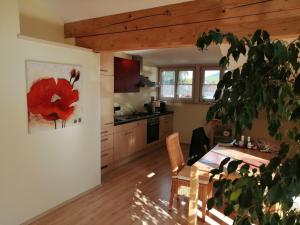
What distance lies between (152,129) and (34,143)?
3.27 meters

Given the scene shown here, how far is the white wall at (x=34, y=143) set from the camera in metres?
2.32

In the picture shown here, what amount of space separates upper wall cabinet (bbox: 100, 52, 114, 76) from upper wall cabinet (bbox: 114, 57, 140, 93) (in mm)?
451

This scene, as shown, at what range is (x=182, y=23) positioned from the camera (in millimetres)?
2498

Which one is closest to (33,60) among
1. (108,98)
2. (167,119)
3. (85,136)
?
(85,136)

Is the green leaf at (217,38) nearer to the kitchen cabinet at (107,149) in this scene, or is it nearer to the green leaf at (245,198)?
the green leaf at (245,198)

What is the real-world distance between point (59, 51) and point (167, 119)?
3893mm

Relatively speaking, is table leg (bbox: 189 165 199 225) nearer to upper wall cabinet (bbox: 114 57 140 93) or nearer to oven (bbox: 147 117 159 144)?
upper wall cabinet (bbox: 114 57 140 93)

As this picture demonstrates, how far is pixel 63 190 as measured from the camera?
304 centimetres

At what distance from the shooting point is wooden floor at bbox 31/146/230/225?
2.74 metres

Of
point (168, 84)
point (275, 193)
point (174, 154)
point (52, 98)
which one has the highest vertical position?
point (168, 84)

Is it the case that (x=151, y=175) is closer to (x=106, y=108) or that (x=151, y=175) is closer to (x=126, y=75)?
(x=106, y=108)

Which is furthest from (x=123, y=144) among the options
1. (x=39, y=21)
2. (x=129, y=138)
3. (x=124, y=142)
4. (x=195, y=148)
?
(x=39, y=21)

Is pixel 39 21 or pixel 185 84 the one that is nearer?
pixel 39 21

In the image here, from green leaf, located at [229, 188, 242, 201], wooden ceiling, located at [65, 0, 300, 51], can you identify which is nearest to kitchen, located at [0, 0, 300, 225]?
wooden ceiling, located at [65, 0, 300, 51]
